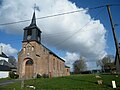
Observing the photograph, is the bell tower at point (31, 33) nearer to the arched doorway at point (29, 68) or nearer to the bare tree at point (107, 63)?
the arched doorway at point (29, 68)

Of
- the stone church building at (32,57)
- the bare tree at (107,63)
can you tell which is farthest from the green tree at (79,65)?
the stone church building at (32,57)

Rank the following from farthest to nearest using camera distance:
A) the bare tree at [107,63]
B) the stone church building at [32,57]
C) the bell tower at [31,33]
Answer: the bare tree at [107,63] < the bell tower at [31,33] < the stone church building at [32,57]

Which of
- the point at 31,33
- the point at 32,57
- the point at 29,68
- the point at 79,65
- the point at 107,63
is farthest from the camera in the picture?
the point at 79,65

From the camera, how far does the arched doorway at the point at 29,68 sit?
41.8 metres

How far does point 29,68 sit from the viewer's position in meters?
42.6

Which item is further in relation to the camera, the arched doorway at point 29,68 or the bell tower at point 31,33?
the bell tower at point 31,33

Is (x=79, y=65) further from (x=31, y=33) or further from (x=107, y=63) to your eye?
(x=31, y=33)

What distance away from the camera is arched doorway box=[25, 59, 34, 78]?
1646 inches

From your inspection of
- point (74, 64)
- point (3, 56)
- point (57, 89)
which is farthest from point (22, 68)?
point (74, 64)

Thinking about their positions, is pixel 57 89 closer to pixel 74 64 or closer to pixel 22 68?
pixel 22 68

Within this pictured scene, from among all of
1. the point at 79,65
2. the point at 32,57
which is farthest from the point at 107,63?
the point at 32,57

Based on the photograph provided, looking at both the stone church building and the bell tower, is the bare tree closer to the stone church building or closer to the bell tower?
the stone church building

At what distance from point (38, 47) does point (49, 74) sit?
828 cm

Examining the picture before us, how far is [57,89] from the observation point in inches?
630
